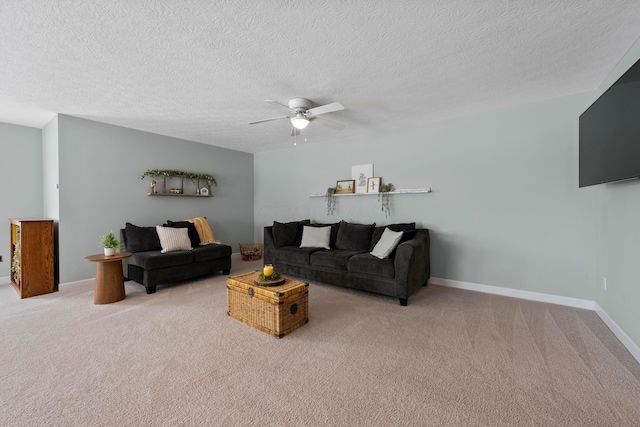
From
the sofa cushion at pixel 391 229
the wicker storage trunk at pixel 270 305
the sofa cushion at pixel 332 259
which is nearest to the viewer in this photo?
the wicker storage trunk at pixel 270 305

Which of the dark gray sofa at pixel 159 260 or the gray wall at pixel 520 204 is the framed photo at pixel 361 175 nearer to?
the gray wall at pixel 520 204

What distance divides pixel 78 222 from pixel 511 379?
5202 mm

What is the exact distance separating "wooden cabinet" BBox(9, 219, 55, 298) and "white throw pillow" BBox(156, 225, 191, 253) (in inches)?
49.1

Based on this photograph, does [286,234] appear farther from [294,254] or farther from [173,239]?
[173,239]

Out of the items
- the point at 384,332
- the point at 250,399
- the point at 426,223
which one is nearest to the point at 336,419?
the point at 250,399

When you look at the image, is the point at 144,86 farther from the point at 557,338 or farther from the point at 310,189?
the point at 557,338

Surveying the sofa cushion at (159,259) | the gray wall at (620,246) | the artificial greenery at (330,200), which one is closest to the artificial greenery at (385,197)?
the artificial greenery at (330,200)

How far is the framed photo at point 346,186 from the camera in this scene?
4625 millimetres

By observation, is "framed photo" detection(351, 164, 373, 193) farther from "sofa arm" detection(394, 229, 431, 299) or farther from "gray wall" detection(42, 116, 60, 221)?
"gray wall" detection(42, 116, 60, 221)

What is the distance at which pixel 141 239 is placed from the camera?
3.88m

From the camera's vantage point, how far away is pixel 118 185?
4102mm

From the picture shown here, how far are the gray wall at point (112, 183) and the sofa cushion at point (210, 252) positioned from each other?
1.21 metres

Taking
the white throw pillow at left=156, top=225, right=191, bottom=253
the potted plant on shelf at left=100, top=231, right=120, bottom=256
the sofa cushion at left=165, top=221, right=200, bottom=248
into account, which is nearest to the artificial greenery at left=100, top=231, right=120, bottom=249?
the potted plant on shelf at left=100, top=231, right=120, bottom=256

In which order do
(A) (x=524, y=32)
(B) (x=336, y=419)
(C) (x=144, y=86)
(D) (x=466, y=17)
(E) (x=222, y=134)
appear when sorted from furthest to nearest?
1. (E) (x=222, y=134)
2. (C) (x=144, y=86)
3. (A) (x=524, y=32)
4. (D) (x=466, y=17)
5. (B) (x=336, y=419)
